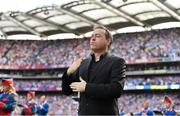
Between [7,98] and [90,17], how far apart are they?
2594 centimetres

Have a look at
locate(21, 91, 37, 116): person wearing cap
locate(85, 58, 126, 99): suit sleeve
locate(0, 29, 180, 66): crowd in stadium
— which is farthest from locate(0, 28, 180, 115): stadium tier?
locate(85, 58, 126, 99): suit sleeve

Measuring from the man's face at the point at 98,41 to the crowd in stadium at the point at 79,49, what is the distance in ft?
97.2

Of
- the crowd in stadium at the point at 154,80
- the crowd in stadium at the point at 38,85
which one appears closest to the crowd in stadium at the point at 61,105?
the crowd in stadium at the point at 38,85

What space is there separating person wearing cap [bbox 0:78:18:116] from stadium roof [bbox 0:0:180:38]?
2073 centimetres

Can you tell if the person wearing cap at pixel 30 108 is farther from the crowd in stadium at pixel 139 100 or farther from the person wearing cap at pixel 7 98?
the crowd in stadium at pixel 139 100

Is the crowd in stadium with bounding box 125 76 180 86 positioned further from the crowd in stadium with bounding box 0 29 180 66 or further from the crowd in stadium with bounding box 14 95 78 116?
the crowd in stadium with bounding box 14 95 78 116

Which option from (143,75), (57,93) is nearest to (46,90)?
(57,93)

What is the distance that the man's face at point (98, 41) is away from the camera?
138 inches

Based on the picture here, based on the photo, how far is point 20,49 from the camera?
4166cm

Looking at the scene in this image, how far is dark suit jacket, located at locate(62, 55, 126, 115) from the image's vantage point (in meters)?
3.33

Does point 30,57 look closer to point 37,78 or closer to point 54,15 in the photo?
point 37,78


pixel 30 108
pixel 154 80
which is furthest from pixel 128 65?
pixel 30 108

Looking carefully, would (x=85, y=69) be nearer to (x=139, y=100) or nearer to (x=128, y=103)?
(x=128, y=103)

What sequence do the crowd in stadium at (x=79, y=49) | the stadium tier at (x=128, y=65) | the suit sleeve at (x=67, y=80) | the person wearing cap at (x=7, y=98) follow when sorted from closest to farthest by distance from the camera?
the suit sleeve at (x=67, y=80) → the person wearing cap at (x=7, y=98) → the stadium tier at (x=128, y=65) → the crowd in stadium at (x=79, y=49)
